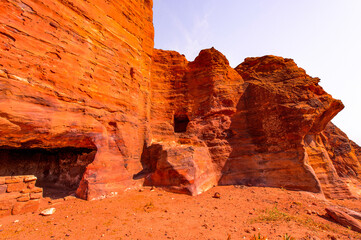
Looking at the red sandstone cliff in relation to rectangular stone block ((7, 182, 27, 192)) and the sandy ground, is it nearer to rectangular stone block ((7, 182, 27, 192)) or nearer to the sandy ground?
the sandy ground

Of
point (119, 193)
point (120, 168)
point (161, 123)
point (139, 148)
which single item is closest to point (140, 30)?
point (161, 123)

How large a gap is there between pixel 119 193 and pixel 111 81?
497cm

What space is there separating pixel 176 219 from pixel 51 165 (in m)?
7.87

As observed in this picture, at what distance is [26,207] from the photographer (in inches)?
186

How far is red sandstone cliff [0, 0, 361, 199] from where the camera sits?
17.0ft

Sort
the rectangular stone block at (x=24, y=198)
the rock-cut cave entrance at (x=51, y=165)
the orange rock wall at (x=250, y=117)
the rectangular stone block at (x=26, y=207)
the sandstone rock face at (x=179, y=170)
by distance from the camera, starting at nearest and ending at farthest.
Answer: the rectangular stone block at (x=26, y=207) → the rectangular stone block at (x=24, y=198) → the sandstone rock face at (x=179, y=170) → the rock-cut cave entrance at (x=51, y=165) → the orange rock wall at (x=250, y=117)

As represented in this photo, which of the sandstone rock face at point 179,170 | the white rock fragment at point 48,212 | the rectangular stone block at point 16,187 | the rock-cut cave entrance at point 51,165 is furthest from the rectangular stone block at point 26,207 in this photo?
the sandstone rock face at point 179,170

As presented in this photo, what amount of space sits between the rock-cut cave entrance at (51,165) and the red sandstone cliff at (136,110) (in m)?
0.05

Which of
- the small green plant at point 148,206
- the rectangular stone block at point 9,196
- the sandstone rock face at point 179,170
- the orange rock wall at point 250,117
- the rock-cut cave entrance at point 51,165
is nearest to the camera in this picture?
the rectangular stone block at point 9,196

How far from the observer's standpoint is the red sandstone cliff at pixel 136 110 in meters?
5.18

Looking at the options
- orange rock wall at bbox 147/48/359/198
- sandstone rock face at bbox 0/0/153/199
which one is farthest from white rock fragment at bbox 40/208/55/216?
orange rock wall at bbox 147/48/359/198

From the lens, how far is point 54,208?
15.8ft

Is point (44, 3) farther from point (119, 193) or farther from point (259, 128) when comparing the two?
point (259, 128)

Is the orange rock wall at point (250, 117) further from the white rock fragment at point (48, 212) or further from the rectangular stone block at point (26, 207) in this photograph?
the rectangular stone block at point (26, 207)
